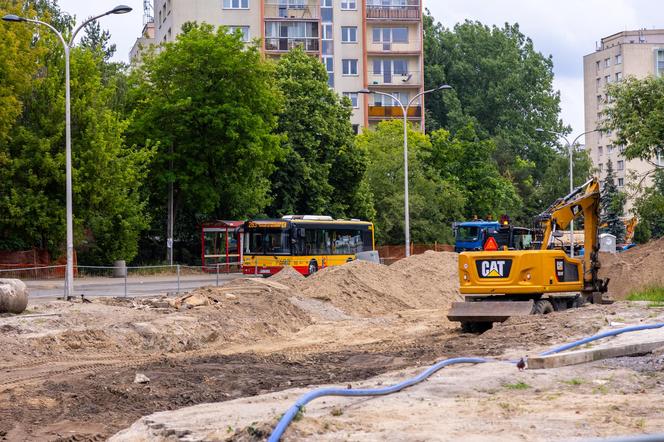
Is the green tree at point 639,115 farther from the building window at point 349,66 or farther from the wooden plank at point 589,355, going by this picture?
the building window at point 349,66

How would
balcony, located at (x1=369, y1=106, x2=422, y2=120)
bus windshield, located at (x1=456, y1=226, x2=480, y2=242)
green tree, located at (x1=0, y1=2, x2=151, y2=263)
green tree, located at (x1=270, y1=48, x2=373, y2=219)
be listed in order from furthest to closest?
1. balcony, located at (x1=369, y1=106, x2=422, y2=120)
2. bus windshield, located at (x1=456, y1=226, x2=480, y2=242)
3. green tree, located at (x1=270, y1=48, x2=373, y2=219)
4. green tree, located at (x1=0, y1=2, x2=151, y2=263)

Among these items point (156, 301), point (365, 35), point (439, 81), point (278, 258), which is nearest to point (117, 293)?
point (156, 301)

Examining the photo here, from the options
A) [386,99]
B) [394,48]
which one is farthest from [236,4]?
[386,99]

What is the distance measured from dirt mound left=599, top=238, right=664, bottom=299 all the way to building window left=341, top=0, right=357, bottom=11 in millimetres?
54181

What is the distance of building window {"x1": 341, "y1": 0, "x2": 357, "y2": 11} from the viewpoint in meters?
88.4

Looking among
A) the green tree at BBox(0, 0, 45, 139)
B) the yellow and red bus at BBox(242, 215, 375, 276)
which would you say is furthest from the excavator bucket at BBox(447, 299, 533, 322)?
the green tree at BBox(0, 0, 45, 139)

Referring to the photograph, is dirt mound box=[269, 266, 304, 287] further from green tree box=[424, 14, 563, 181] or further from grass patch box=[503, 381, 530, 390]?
green tree box=[424, 14, 563, 181]

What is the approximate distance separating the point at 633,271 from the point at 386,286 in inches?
334

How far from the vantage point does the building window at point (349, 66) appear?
89438mm

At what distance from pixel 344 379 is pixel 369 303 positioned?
58.5 ft

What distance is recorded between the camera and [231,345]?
24.6 metres

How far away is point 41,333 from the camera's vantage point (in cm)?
2222

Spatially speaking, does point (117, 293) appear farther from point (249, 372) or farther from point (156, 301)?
point (249, 372)

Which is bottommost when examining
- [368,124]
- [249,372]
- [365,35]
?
[249,372]
